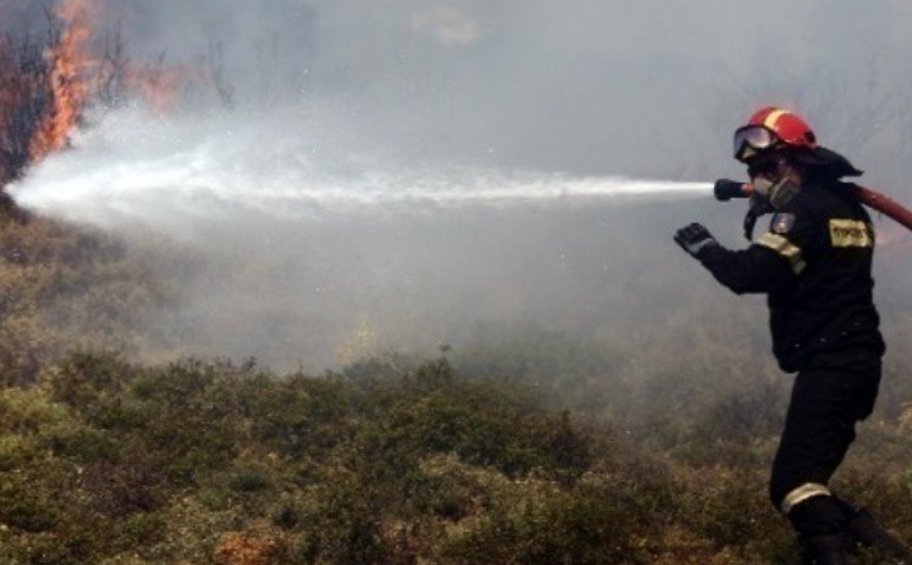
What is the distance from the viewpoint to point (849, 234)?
5078 millimetres

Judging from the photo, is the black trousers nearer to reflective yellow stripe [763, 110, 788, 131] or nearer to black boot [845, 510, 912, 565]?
black boot [845, 510, 912, 565]

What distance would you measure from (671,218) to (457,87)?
42.5 feet

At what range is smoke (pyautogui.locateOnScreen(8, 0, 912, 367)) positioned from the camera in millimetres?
17891

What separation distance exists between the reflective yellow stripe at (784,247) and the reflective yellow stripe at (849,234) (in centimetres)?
21

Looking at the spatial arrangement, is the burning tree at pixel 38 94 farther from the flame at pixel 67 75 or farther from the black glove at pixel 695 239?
the black glove at pixel 695 239

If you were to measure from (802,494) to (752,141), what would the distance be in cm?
211

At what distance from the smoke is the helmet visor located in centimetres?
106

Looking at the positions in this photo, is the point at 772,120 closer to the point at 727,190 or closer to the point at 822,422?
the point at 727,190

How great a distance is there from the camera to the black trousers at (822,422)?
4.85 meters

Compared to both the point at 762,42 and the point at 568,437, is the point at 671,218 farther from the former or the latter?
the point at 568,437

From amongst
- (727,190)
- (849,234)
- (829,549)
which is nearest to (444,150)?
(727,190)

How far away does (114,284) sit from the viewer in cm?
1739

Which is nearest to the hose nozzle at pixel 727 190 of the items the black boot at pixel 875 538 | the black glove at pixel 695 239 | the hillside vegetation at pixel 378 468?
the black glove at pixel 695 239

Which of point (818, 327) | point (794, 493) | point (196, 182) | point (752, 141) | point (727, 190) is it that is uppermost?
point (752, 141)
